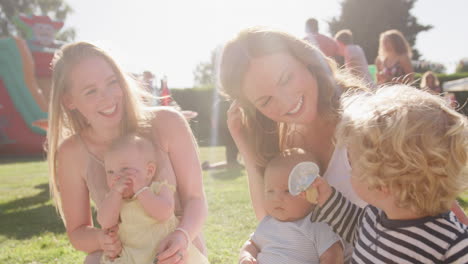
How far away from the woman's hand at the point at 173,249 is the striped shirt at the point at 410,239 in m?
0.75

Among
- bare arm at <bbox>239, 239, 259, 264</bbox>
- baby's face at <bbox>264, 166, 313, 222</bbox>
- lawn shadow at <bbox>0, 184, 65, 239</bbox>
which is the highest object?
baby's face at <bbox>264, 166, 313, 222</bbox>

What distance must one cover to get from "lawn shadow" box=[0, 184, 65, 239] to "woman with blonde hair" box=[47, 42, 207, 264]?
9.16 ft

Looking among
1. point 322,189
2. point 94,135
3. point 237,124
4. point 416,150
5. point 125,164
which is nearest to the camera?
point 416,150

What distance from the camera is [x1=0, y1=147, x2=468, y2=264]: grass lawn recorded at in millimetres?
3906

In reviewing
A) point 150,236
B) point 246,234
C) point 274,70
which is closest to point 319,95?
point 274,70

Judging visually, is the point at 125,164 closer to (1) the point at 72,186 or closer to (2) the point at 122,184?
(2) the point at 122,184

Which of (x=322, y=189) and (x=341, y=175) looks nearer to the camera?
(x=322, y=189)

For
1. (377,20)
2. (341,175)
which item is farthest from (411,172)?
(377,20)

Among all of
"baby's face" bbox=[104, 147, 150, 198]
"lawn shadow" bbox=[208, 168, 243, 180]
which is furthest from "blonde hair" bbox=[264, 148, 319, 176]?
"lawn shadow" bbox=[208, 168, 243, 180]

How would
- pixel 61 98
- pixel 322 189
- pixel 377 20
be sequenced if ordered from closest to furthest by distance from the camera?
pixel 322 189, pixel 61 98, pixel 377 20

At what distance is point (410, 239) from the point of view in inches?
57.6

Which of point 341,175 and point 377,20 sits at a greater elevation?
point 341,175

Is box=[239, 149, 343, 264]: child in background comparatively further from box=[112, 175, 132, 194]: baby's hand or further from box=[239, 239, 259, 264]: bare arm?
box=[112, 175, 132, 194]: baby's hand

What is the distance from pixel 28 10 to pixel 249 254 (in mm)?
38048
